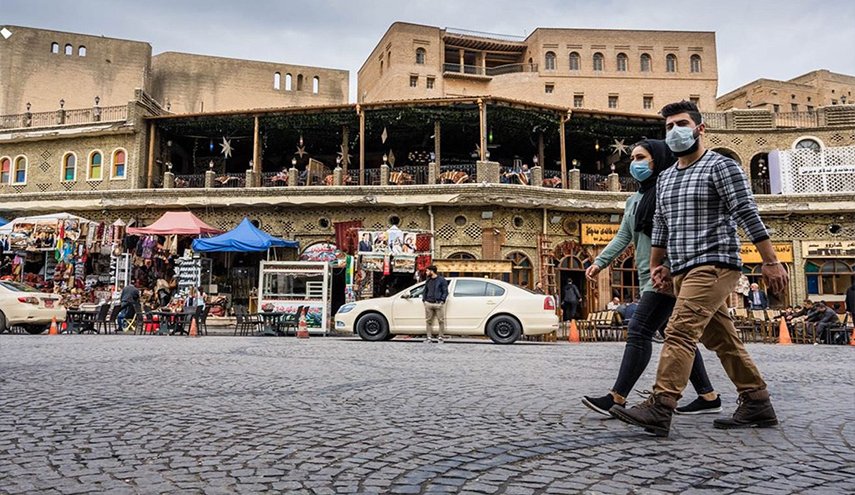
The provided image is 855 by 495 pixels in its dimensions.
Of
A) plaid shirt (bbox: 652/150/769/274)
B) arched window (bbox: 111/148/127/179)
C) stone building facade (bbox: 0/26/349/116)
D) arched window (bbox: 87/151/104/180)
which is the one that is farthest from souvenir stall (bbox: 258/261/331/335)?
stone building facade (bbox: 0/26/349/116)

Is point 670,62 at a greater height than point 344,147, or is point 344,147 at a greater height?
point 670,62

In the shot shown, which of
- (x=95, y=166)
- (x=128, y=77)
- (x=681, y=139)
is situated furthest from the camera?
(x=128, y=77)

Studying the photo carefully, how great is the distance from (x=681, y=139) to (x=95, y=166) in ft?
81.4

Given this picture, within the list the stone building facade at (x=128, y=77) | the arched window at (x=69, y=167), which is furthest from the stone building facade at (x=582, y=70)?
the arched window at (x=69, y=167)

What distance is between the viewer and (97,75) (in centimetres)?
4128

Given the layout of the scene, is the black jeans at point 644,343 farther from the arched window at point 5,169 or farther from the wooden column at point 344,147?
the arched window at point 5,169

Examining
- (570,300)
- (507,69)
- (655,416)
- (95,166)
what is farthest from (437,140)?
(507,69)

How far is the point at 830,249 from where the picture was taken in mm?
22109

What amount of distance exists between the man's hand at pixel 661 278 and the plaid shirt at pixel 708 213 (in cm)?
13

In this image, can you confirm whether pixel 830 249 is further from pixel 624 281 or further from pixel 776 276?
pixel 776 276

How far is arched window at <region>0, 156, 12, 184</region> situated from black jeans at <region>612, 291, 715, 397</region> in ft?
90.3

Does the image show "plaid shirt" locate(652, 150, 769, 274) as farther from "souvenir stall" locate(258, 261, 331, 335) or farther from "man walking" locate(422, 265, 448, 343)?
"souvenir stall" locate(258, 261, 331, 335)

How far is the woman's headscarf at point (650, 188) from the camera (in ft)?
15.3

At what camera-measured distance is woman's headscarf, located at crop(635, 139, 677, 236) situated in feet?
15.3
